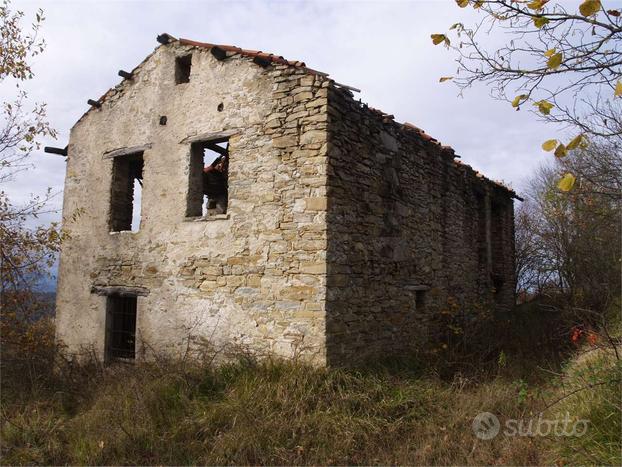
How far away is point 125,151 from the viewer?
7.61 m

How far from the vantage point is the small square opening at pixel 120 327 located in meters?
7.32

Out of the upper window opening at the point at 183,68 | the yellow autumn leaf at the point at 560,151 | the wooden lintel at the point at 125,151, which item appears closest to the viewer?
the yellow autumn leaf at the point at 560,151

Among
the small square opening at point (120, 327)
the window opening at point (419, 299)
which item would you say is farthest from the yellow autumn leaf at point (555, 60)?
the small square opening at point (120, 327)

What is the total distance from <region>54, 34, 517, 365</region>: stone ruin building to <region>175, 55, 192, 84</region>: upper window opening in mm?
22

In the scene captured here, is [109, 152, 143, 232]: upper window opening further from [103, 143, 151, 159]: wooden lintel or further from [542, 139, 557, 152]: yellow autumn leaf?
[542, 139, 557, 152]: yellow autumn leaf

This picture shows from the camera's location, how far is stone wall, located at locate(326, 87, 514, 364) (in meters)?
5.73

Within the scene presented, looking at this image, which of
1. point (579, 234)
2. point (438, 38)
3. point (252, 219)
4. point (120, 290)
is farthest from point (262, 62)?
point (579, 234)

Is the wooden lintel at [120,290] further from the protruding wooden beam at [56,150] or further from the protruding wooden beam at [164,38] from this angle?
the protruding wooden beam at [164,38]

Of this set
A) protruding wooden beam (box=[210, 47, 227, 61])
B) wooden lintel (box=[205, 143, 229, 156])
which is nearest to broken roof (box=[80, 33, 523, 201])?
protruding wooden beam (box=[210, 47, 227, 61])

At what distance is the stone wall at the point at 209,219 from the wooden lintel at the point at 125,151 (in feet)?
0.08

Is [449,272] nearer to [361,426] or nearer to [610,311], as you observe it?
[610,311]

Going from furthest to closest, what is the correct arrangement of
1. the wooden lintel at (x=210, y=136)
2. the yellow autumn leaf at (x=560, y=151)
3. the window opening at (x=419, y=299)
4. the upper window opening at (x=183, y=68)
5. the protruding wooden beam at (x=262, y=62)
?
the window opening at (x=419, y=299) → the upper window opening at (x=183, y=68) → the wooden lintel at (x=210, y=136) → the protruding wooden beam at (x=262, y=62) → the yellow autumn leaf at (x=560, y=151)

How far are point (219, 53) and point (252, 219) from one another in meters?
2.64

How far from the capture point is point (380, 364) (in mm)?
5910
